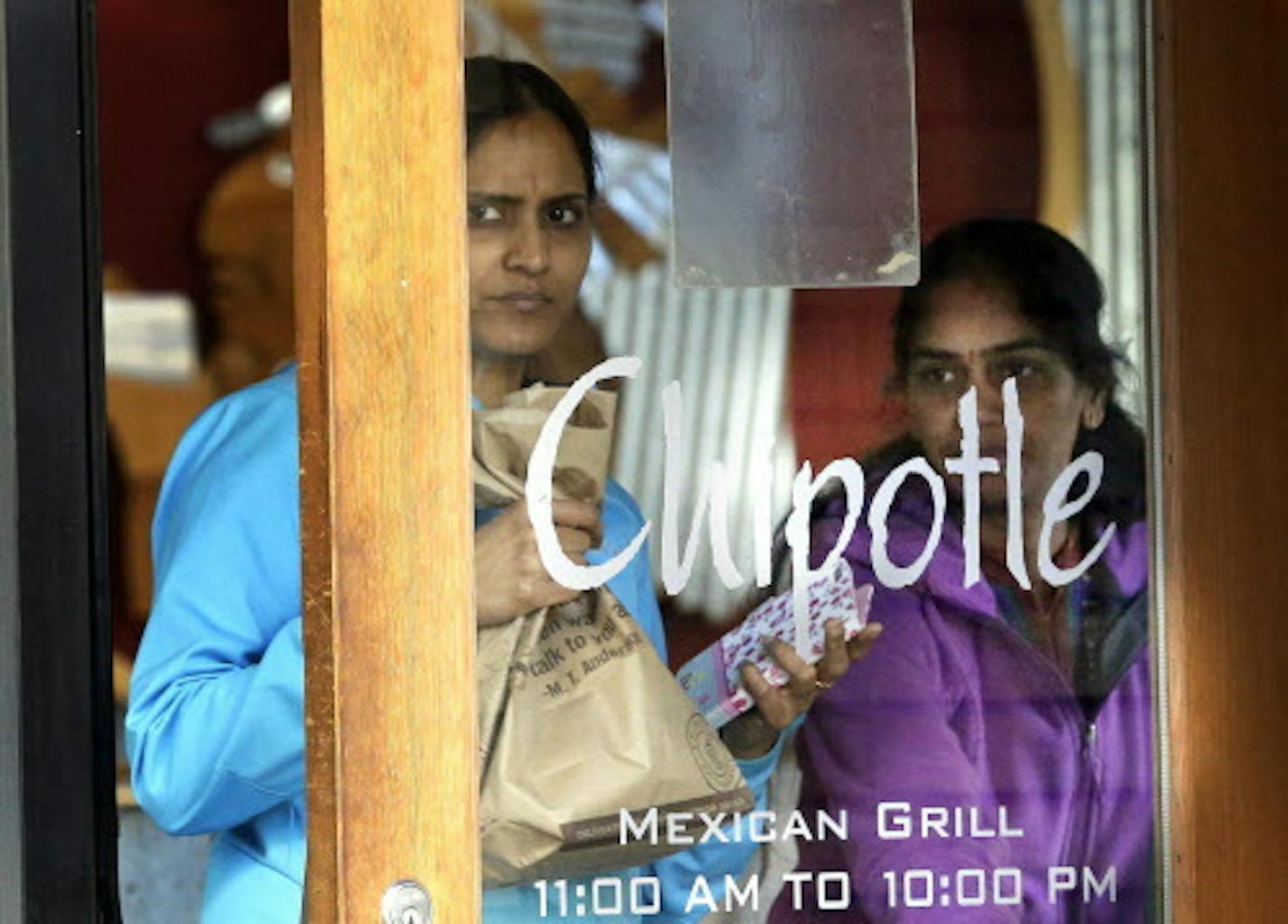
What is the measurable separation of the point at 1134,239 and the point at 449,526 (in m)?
0.69

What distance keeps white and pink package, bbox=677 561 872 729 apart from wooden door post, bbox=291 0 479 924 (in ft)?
0.76

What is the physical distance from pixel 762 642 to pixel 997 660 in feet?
0.71

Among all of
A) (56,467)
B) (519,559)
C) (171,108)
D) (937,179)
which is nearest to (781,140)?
(937,179)

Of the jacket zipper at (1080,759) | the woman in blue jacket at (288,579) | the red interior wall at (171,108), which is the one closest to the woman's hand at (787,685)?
the woman in blue jacket at (288,579)

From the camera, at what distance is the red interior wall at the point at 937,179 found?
2.24 metres

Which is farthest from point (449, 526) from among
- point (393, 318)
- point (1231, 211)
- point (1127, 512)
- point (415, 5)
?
point (1231, 211)

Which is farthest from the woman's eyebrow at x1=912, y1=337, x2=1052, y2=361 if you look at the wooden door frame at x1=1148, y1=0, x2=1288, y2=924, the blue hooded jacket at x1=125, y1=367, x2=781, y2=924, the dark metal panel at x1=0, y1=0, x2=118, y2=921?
the dark metal panel at x1=0, y1=0, x2=118, y2=921

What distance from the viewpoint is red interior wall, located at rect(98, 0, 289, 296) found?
4.37 metres

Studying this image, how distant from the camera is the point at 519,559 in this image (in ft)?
6.84

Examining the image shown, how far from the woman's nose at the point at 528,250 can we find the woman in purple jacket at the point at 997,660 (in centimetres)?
33

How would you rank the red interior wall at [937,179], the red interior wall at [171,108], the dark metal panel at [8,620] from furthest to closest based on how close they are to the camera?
1. the red interior wall at [171,108]
2. the dark metal panel at [8,620]
3. the red interior wall at [937,179]

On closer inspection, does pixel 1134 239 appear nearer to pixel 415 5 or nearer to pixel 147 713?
pixel 415 5

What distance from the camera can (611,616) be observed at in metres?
2.14

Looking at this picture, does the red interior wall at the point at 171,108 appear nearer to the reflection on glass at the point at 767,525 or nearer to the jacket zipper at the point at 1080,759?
the reflection on glass at the point at 767,525
